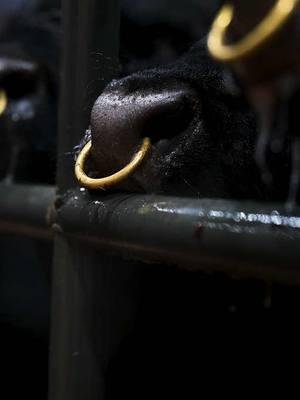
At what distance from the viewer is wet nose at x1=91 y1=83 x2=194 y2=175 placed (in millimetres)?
833

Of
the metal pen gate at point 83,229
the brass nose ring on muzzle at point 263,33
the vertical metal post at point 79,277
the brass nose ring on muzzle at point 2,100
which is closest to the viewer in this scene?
the brass nose ring on muzzle at point 263,33

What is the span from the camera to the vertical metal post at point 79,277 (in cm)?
84

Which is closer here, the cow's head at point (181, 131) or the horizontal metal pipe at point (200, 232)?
the horizontal metal pipe at point (200, 232)

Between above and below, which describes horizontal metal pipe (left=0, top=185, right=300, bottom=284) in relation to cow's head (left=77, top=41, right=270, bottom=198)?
below

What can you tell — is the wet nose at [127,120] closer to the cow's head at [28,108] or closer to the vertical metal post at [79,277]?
the vertical metal post at [79,277]

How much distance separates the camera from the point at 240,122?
102 cm

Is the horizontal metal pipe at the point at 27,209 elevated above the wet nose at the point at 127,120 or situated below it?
below

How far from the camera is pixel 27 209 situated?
0.91 m

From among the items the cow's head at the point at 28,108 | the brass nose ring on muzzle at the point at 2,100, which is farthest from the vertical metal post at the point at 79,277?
the cow's head at the point at 28,108

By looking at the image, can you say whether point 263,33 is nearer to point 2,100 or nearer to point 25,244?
point 2,100

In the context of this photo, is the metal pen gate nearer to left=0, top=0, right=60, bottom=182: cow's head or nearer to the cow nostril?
the cow nostril

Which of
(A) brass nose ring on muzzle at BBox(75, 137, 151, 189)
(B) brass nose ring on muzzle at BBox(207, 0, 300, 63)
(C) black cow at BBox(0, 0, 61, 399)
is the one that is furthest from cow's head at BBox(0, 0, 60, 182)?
(B) brass nose ring on muzzle at BBox(207, 0, 300, 63)

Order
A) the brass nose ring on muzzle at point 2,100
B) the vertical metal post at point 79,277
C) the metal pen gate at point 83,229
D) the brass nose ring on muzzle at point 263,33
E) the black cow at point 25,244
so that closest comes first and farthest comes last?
the brass nose ring on muzzle at point 263,33 → the metal pen gate at point 83,229 → the vertical metal post at point 79,277 → the brass nose ring on muzzle at point 2,100 → the black cow at point 25,244

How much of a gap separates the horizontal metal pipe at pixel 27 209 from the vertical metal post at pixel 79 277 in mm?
40
